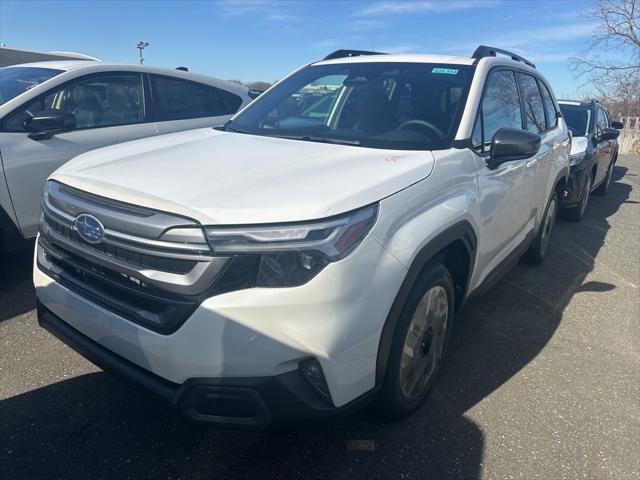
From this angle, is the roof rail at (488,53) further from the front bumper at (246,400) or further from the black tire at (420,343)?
the front bumper at (246,400)

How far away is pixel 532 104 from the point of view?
14.4 feet

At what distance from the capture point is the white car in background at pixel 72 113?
13.0ft

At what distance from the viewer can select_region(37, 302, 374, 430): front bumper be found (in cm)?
188

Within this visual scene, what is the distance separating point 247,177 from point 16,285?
2881mm

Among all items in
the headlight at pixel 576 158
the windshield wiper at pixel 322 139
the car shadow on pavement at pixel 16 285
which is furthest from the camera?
the headlight at pixel 576 158

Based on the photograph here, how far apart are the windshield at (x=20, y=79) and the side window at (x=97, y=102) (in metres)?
0.21

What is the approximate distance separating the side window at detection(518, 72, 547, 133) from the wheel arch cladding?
1.79 metres

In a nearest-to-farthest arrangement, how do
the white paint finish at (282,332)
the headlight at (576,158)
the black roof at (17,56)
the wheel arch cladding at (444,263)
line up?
the white paint finish at (282,332) → the wheel arch cladding at (444,263) → the headlight at (576,158) → the black roof at (17,56)

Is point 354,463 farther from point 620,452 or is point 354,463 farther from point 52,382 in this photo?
point 52,382

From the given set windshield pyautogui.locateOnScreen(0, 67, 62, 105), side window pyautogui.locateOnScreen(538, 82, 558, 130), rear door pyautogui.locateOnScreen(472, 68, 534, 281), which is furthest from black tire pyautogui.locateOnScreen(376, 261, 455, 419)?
windshield pyautogui.locateOnScreen(0, 67, 62, 105)

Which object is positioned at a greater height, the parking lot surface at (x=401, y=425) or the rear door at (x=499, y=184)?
the rear door at (x=499, y=184)

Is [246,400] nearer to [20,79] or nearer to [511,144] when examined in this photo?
[511,144]

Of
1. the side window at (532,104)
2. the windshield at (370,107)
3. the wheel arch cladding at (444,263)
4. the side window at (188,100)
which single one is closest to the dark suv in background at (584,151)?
the side window at (532,104)

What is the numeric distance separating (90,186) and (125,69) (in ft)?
10.2
